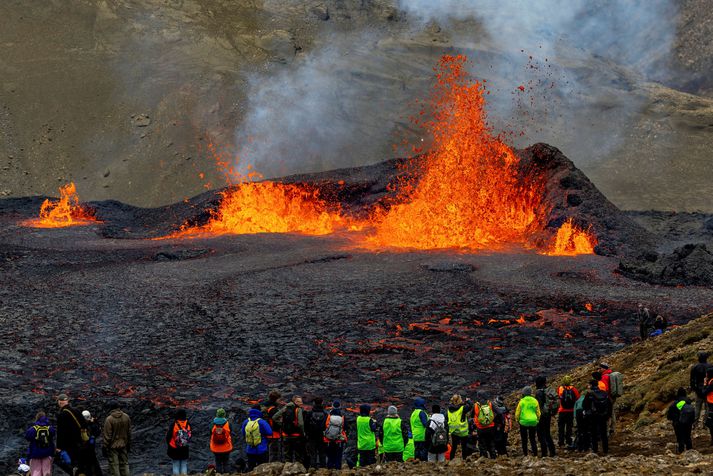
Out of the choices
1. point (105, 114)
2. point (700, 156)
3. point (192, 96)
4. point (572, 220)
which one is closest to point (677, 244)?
point (572, 220)

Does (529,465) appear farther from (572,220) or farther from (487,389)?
(572,220)

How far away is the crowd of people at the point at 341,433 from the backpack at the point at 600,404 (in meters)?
0.01

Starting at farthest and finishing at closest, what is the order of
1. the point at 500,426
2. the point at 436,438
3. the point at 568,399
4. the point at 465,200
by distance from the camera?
the point at 465,200
the point at 568,399
the point at 500,426
the point at 436,438

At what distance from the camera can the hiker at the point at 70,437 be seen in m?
11.0

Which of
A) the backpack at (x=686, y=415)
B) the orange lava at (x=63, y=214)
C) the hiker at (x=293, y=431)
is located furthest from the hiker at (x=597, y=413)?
the orange lava at (x=63, y=214)

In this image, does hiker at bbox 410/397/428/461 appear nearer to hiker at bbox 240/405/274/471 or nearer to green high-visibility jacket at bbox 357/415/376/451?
green high-visibility jacket at bbox 357/415/376/451

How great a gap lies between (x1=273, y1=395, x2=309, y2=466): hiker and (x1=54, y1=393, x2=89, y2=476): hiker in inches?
110

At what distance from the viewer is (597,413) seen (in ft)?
37.1

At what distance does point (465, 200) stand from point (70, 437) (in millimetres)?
31661

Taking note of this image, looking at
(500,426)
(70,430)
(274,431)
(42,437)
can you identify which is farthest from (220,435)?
(500,426)

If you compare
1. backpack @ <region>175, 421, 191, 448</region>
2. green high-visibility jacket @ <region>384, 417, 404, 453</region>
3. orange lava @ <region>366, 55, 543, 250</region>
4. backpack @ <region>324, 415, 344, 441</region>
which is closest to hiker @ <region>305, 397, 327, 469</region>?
backpack @ <region>324, 415, 344, 441</region>

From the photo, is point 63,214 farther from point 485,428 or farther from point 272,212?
point 485,428

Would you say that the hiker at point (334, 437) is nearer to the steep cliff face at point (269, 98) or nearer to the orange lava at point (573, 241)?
the orange lava at point (573, 241)

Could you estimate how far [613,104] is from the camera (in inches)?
2763
